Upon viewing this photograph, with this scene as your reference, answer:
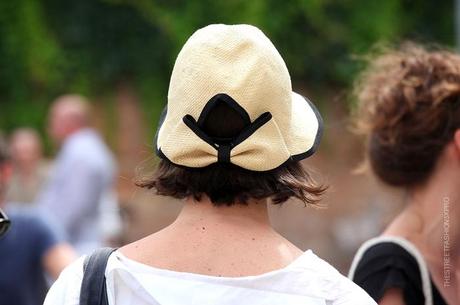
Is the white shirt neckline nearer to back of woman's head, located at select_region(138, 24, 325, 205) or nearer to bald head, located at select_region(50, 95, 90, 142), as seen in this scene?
back of woman's head, located at select_region(138, 24, 325, 205)

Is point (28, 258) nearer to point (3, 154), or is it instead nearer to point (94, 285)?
point (3, 154)

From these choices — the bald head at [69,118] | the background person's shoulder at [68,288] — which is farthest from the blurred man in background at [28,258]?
the bald head at [69,118]

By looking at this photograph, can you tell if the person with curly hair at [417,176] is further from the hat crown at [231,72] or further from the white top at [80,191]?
the white top at [80,191]

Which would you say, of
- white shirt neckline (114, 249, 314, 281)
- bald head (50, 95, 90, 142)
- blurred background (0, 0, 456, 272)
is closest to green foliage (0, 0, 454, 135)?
blurred background (0, 0, 456, 272)

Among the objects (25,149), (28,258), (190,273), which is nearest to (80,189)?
(25,149)

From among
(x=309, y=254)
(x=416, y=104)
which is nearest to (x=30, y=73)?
(x=416, y=104)

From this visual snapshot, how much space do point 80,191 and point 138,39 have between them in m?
4.68

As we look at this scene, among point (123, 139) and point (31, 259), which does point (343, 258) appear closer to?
point (123, 139)

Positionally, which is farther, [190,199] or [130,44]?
[130,44]

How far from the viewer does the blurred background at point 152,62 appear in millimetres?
11914

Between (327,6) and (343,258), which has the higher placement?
(327,6)

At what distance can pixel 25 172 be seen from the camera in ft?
35.5

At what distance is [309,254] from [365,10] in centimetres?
1014

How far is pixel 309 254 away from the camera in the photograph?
2203mm
